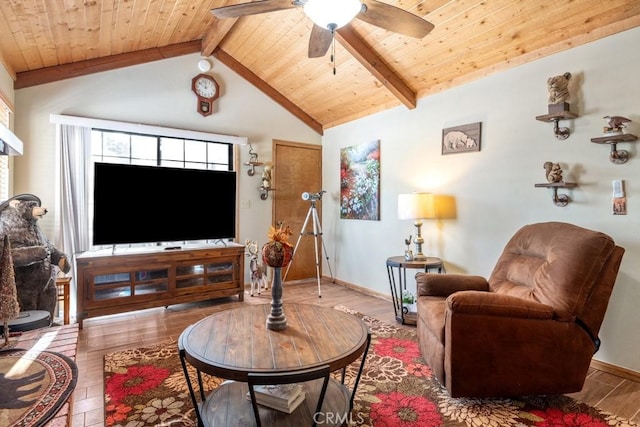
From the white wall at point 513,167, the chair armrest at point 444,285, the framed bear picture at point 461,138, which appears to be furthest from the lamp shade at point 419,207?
the chair armrest at point 444,285

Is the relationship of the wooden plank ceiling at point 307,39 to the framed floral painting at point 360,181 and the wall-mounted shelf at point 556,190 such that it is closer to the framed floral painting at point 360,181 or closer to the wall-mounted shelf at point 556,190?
the framed floral painting at point 360,181

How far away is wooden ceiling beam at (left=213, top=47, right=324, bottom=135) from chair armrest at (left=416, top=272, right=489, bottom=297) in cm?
348

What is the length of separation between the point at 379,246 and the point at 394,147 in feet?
4.24

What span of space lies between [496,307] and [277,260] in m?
1.26

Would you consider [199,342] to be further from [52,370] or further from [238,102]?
[238,102]

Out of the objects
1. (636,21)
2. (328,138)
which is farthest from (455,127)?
(328,138)

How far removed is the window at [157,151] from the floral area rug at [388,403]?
2.47 meters

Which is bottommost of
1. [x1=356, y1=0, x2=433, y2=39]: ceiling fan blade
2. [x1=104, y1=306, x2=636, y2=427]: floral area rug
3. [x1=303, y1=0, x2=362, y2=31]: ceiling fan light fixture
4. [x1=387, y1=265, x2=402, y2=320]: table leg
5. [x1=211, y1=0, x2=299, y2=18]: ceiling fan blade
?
[x1=104, y1=306, x2=636, y2=427]: floral area rug

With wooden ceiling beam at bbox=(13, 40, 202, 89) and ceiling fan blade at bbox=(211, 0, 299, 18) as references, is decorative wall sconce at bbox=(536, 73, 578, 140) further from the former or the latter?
wooden ceiling beam at bbox=(13, 40, 202, 89)

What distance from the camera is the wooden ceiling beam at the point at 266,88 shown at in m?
4.59

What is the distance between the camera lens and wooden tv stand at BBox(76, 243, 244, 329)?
3.30 metres

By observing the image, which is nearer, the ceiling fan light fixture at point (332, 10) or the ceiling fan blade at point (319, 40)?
the ceiling fan light fixture at point (332, 10)

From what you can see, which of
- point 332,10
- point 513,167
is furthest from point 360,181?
point 332,10

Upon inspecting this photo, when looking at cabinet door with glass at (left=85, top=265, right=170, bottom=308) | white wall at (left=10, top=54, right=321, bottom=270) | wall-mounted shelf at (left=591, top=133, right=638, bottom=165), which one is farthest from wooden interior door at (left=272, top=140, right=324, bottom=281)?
wall-mounted shelf at (left=591, top=133, right=638, bottom=165)
